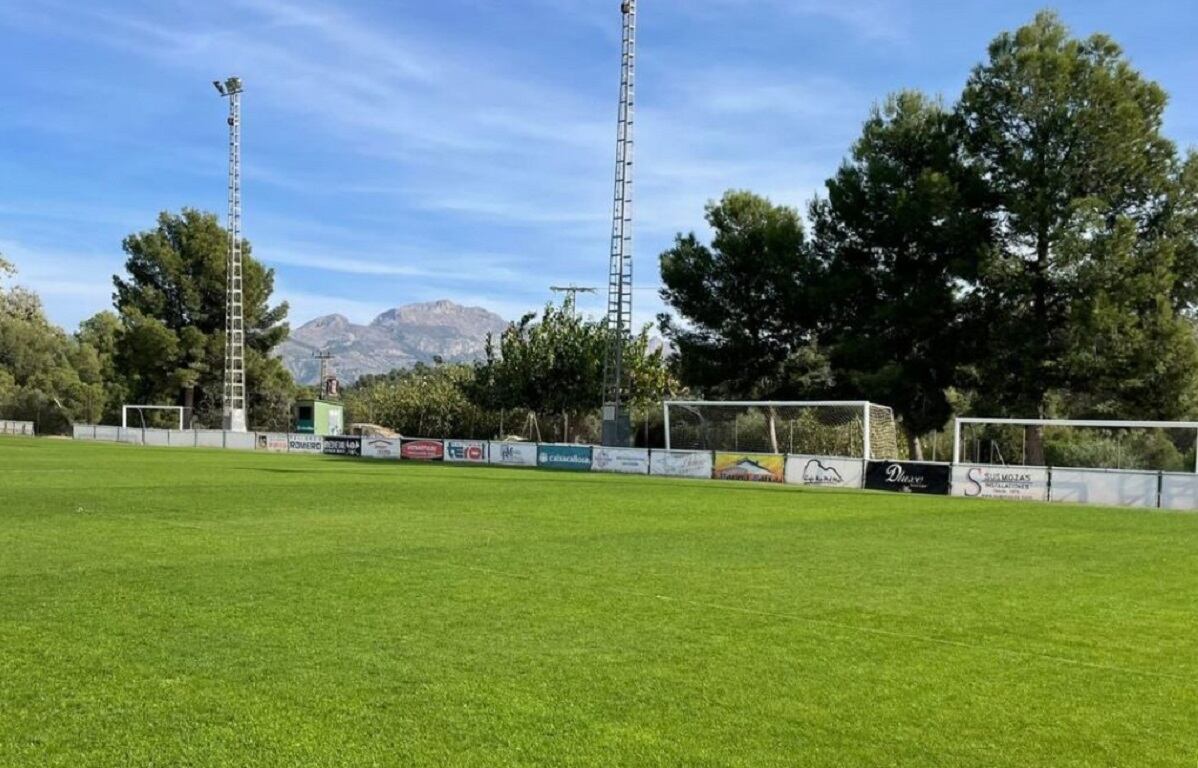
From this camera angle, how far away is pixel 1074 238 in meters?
36.8

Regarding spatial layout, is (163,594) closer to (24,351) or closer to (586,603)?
(586,603)

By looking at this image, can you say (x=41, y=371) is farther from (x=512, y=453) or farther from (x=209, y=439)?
(x=512, y=453)

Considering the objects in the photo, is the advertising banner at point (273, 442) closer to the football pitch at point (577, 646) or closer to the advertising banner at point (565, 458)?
the advertising banner at point (565, 458)

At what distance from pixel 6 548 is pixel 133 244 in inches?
2643

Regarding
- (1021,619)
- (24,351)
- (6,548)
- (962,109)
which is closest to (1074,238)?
(962,109)

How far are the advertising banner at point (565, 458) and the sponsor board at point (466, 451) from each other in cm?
351

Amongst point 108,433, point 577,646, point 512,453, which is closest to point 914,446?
point 512,453

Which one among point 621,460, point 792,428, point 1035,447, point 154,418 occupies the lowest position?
point 621,460

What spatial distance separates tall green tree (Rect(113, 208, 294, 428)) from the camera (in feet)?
232

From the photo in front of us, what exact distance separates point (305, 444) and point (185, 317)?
2725cm

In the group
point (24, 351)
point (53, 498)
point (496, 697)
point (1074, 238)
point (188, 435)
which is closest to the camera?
point (496, 697)

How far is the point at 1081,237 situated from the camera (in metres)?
36.8

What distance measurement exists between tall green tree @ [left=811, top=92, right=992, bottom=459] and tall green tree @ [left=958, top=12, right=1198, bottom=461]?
4.80 feet

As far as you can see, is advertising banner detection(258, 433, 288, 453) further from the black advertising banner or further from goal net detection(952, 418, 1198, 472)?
goal net detection(952, 418, 1198, 472)
